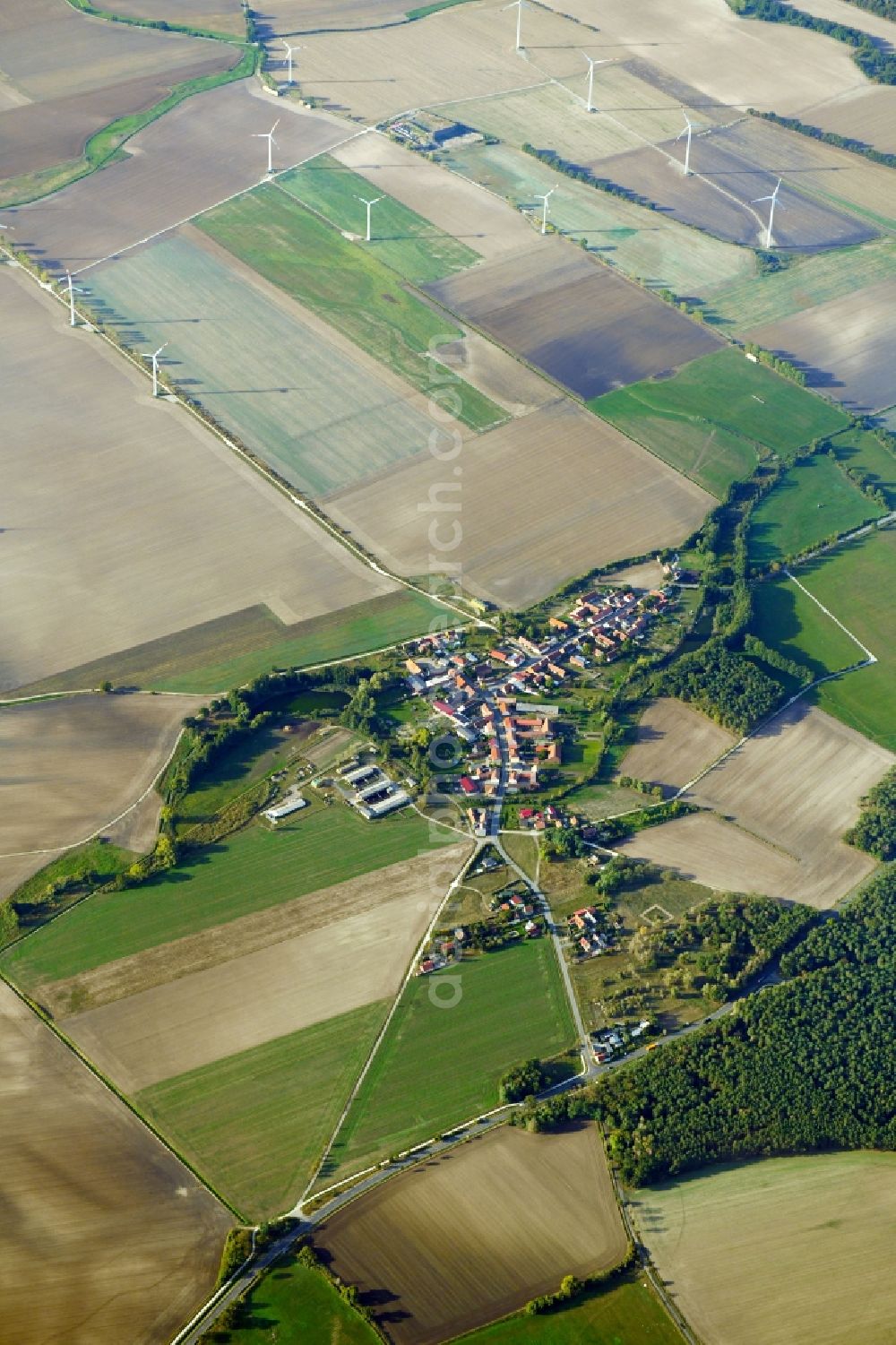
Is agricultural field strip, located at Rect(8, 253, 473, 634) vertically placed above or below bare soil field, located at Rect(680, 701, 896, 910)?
above

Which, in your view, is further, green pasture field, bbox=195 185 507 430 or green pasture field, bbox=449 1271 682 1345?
green pasture field, bbox=195 185 507 430

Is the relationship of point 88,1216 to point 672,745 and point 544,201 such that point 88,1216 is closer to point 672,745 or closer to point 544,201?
point 672,745

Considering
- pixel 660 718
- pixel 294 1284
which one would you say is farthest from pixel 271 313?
pixel 294 1284

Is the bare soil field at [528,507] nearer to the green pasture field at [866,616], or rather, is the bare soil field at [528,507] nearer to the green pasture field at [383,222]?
the green pasture field at [866,616]

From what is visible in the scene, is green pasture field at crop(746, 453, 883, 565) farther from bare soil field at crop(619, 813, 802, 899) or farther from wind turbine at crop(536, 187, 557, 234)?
wind turbine at crop(536, 187, 557, 234)

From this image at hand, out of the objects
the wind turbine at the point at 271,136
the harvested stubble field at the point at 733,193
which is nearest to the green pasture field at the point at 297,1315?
the harvested stubble field at the point at 733,193

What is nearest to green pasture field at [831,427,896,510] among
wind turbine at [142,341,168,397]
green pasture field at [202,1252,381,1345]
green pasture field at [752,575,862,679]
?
green pasture field at [752,575,862,679]
